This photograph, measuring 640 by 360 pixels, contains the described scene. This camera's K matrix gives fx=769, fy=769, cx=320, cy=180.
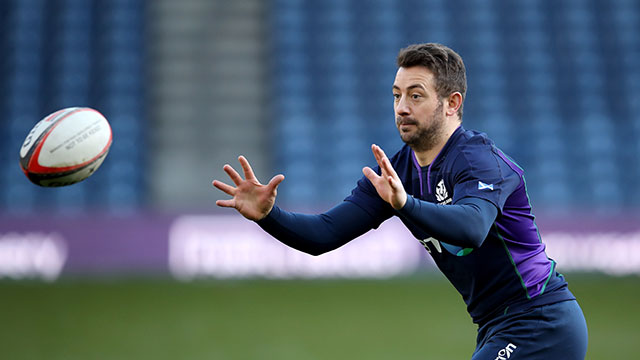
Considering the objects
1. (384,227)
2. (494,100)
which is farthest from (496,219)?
(494,100)

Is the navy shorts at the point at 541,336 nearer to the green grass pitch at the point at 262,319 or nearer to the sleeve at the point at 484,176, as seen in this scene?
the sleeve at the point at 484,176

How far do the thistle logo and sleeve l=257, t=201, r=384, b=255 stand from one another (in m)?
1.00

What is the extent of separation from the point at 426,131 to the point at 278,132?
42.0 ft

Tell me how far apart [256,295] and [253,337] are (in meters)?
3.05

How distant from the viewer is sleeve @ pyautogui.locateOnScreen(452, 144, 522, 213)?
360 centimetres

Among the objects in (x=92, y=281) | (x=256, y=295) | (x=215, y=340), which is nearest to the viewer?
(x=215, y=340)

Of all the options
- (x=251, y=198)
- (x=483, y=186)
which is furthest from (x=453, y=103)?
(x=251, y=198)

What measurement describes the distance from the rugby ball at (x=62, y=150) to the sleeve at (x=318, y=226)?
3.98 ft

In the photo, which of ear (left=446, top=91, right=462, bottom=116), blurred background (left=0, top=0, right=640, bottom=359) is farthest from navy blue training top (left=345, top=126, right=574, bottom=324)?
blurred background (left=0, top=0, right=640, bottom=359)

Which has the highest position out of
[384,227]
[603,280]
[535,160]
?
[535,160]

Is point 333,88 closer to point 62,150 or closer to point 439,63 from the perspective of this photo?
point 62,150

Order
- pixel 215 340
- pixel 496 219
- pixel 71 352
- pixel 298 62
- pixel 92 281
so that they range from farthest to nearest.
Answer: pixel 298 62 < pixel 92 281 < pixel 215 340 < pixel 71 352 < pixel 496 219

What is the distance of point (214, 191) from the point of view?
1638cm

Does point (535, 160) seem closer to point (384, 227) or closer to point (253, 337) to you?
point (384, 227)
